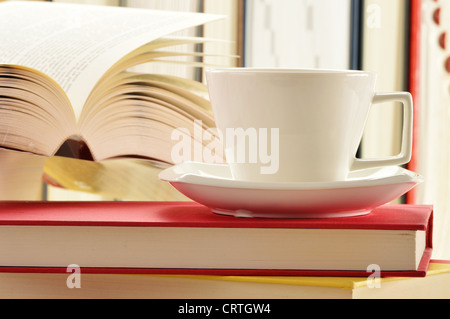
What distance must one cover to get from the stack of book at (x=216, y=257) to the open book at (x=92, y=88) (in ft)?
0.46

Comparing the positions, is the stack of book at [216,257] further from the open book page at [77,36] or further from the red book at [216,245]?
the open book page at [77,36]

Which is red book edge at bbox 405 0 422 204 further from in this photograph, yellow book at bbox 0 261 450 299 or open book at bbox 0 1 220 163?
yellow book at bbox 0 261 450 299

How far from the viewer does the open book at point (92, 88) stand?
0.59 meters

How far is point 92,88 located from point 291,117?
20 cm

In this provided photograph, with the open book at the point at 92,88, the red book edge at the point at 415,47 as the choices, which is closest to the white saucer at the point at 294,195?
the open book at the point at 92,88

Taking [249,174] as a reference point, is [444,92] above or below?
above

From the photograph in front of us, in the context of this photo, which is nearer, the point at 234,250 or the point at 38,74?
the point at 234,250

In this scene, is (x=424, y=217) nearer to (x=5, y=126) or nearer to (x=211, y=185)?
(x=211, y=185)

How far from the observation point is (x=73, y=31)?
682 mm

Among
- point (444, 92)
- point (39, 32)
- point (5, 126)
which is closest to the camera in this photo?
point (5, 126)

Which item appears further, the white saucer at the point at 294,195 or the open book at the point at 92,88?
the open book at the point at 92,88

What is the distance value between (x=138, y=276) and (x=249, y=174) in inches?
4.3

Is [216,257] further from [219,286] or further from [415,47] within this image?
[415,47]
